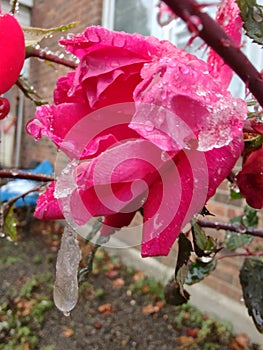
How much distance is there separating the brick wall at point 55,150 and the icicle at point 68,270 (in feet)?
4.05

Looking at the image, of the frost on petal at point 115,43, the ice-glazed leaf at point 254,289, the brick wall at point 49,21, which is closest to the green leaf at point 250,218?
the ice-glazed leaf at point 254,289

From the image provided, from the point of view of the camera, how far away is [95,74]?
208mm

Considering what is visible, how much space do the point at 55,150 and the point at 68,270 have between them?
3709 mm

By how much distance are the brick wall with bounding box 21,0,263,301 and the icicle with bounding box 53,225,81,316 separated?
1.23m

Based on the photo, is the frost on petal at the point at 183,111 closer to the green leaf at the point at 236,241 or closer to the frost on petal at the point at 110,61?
the frost on petal at the point at 110,61

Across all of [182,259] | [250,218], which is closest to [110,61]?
[182,259]

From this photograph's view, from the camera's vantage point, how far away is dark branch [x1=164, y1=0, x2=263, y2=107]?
0.12m

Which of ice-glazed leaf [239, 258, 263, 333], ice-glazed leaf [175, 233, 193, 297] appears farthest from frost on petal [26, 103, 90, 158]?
ice-glazed leaf [239, 258, 263, 333]

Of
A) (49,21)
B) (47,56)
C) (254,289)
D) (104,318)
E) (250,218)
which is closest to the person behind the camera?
(47,56)

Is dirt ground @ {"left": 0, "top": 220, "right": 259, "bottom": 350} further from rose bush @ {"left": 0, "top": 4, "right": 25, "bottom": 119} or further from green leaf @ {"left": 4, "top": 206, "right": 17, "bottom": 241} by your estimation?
rose bush @ {"left": 0, "top": 4, "right": 25, "bottom": 119}

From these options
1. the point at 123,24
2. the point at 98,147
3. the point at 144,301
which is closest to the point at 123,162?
the point at 98,147

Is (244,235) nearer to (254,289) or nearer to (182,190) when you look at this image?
(254,289)

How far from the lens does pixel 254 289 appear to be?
605mm

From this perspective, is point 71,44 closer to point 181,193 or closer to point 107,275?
point 181,193
